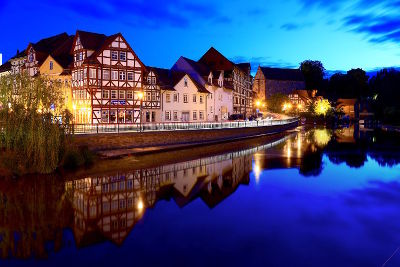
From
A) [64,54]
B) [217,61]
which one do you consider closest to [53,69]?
[64,54]

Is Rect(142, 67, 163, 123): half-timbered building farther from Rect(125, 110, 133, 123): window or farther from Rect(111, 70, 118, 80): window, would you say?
Rect(111, 70, 118, 80): window

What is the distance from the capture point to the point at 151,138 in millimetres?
34688

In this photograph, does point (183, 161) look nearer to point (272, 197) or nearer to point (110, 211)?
point (272, 197)

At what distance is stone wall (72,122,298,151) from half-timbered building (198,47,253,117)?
18029 millimetres

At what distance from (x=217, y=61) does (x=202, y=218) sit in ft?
173

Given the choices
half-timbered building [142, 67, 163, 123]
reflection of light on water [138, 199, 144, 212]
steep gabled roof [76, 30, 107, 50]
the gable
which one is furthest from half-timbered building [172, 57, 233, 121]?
reflection of light on water [138, 199, 144, 212]

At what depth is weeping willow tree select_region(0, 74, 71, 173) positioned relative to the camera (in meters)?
21.5

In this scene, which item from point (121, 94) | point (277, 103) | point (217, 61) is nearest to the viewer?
point (121, 94)

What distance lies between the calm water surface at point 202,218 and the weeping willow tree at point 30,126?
1.63m

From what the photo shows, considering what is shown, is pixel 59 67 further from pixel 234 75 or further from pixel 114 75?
pixel 234 75

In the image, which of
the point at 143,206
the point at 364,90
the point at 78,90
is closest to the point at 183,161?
the point at 143,206

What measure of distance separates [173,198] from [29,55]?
142ft

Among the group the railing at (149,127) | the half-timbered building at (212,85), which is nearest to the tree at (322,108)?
the half-timbered building at (212,85)

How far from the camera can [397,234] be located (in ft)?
44.2
